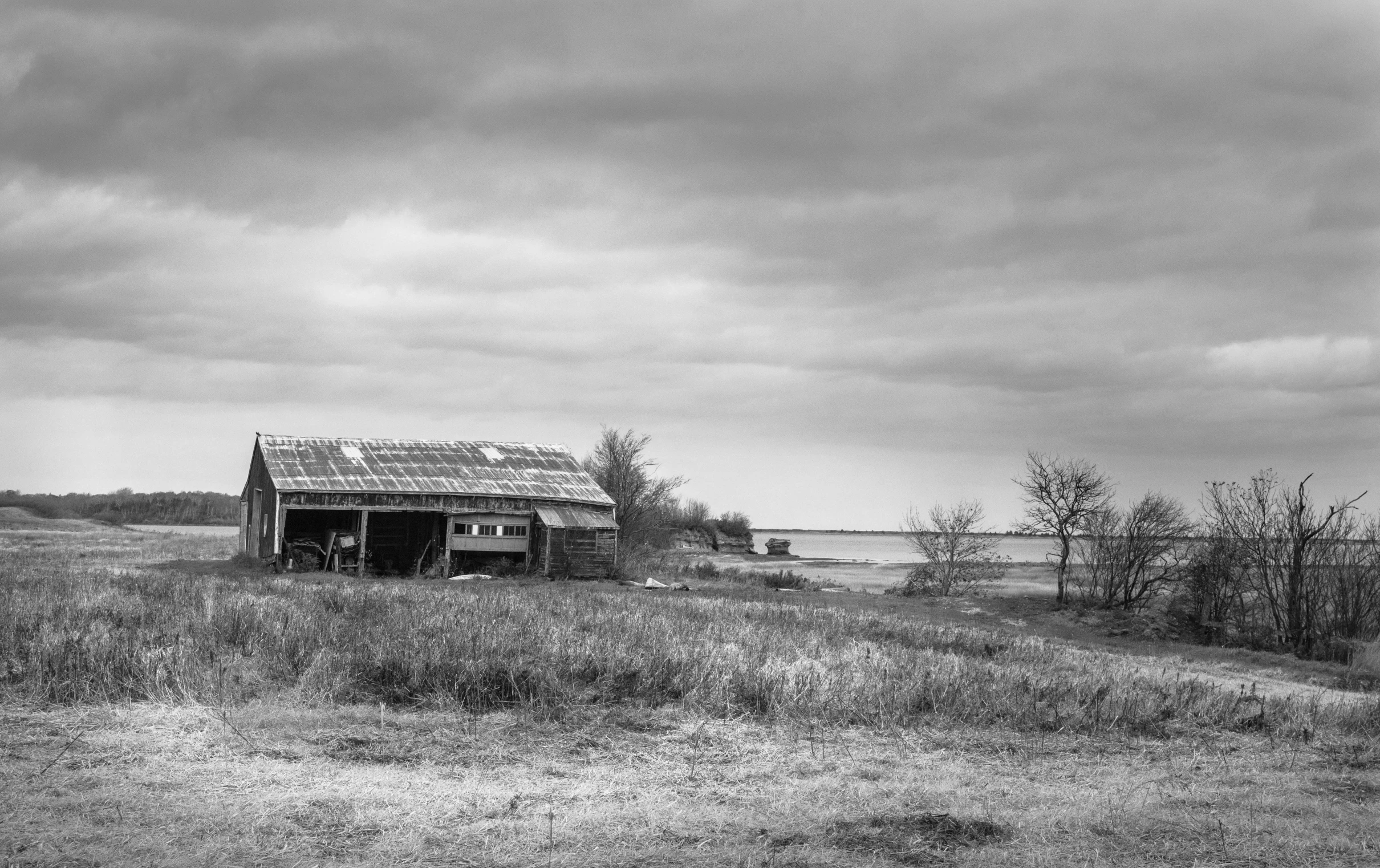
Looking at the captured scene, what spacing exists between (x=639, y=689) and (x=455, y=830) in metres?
5.38

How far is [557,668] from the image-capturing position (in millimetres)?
12805

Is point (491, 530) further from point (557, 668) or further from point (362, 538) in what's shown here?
point (557, 668)

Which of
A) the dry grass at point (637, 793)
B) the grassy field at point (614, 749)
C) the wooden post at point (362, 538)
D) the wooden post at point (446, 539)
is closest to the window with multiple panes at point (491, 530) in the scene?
the wooden post at point (446, 539)

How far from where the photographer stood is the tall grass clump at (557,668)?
38.9 feet

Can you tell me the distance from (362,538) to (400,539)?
15.5 ft

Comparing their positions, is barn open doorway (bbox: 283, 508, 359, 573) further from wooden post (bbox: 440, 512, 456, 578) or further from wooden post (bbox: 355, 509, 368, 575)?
wooden post (bbox: 440, 512, 456, 578)

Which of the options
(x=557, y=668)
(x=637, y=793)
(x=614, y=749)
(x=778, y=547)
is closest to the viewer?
(x=637, y=793)

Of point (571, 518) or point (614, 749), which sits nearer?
point (614, 749)

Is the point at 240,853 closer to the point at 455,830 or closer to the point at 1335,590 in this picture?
the point at 455,830

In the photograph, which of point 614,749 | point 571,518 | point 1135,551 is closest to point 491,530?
point 571,518

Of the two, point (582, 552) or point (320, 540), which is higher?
point (320, 540)

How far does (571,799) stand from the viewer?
829 cm

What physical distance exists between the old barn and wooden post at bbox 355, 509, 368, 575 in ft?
0.17

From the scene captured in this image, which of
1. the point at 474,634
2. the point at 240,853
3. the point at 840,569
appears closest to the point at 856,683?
the point at 474,634
